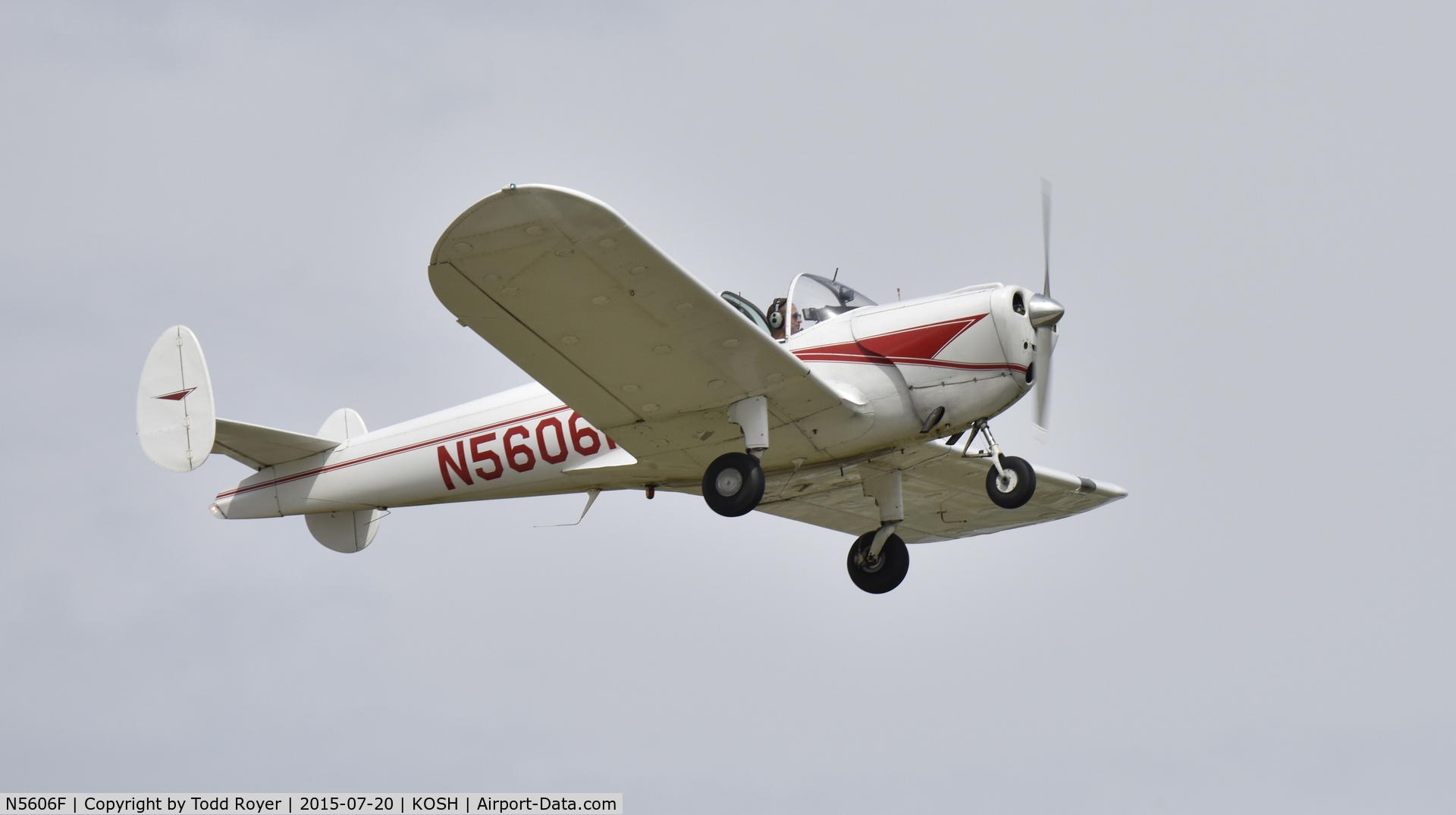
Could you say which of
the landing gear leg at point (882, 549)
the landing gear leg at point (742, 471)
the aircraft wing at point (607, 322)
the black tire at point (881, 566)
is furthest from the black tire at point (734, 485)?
the black tire at point (881, 566)

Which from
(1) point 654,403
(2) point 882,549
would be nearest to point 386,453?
(1) point 654,403

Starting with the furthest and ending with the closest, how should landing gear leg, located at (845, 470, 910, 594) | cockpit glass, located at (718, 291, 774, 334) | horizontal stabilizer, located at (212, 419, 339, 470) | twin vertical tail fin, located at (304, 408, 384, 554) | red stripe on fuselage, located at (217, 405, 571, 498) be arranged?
twin vertical tail fin, located at (304, 408, 384, 554)
horizontal stabilizer, located at (212, 419, 339, 470)
landing gear leg, located at (845, 470, 910, 594)
red stripe on fuselage, located at (217, 405, 571, 498)
cockpit glass, located at (718, 291, 774, 334)

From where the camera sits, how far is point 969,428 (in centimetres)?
1370

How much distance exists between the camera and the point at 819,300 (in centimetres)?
1399

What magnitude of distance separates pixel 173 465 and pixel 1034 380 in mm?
7929

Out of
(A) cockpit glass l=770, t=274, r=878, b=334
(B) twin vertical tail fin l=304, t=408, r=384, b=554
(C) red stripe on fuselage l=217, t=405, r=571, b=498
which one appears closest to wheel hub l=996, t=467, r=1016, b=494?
(A) cockpit glass l=770, t=274, r=878, b=334

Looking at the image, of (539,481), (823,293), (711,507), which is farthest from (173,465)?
(823,293)

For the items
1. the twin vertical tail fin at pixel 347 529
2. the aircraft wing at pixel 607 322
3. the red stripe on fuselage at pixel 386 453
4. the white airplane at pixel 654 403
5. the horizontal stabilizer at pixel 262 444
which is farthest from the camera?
the twin vertical tail fin at pixel 347 529

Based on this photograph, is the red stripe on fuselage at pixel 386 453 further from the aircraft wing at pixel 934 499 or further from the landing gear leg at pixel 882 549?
the landing gear leg at pixel 882 549

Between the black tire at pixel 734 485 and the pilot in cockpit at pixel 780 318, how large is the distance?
1.39 meters

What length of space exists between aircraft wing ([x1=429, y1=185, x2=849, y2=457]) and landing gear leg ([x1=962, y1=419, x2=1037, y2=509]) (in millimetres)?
1458

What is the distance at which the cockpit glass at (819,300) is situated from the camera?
13.9 metres

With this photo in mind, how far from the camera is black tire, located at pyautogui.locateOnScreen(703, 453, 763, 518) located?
12.8 m

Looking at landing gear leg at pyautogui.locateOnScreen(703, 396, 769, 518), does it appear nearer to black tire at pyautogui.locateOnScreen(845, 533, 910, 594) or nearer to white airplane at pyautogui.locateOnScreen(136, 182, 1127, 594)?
white airplane at pyautogui.locateOnScreen(136, 182, 1127, 594)
